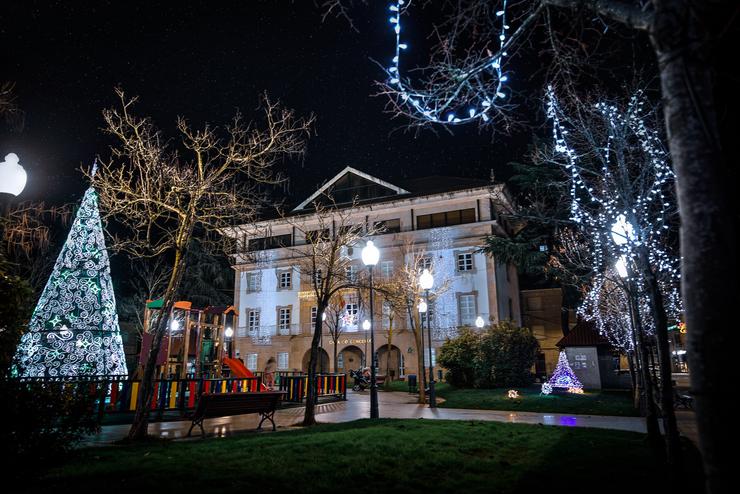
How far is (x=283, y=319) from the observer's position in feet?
137

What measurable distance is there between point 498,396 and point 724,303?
17.9m

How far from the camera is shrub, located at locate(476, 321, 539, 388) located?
2297cm

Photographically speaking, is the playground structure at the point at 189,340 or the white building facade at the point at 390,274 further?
the white building facade at the point at 390,274

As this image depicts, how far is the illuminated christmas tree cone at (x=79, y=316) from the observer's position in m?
13.3

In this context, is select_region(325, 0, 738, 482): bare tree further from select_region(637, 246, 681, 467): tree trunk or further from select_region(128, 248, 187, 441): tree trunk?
select_region(128, 248, 187, 441): tree trunk

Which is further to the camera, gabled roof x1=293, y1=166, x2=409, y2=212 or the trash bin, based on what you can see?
gabled roof x1=293, y1=166, x2=409, y2=212

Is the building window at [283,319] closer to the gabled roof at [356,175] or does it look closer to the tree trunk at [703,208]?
the gabled roof at [356,175]

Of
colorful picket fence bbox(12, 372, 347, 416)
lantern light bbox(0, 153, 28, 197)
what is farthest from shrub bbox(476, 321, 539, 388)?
lantern light bbox(0, 153, 28, 197)

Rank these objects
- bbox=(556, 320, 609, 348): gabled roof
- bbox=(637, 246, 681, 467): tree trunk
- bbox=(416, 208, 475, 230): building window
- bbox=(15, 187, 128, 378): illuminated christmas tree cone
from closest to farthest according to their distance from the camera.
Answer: bbox=(637, 246, 681, 467): tree trunk → bbox=(15, 187, 128, 378): illuminated christmas tree cone → bbox=(556, 320, 609, 348): gabled roof → bbox=(416, 208, 475, 230): building window

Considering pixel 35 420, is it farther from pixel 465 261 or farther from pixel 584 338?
pixel 465 261

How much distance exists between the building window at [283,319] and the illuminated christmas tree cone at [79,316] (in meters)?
26.6

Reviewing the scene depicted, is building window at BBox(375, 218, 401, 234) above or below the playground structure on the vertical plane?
above

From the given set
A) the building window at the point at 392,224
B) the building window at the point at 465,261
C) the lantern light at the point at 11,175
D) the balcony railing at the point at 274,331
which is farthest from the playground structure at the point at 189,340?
the building window at the point at 465,261

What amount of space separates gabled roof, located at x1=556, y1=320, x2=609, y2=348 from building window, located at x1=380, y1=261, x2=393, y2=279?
54.0 feet
